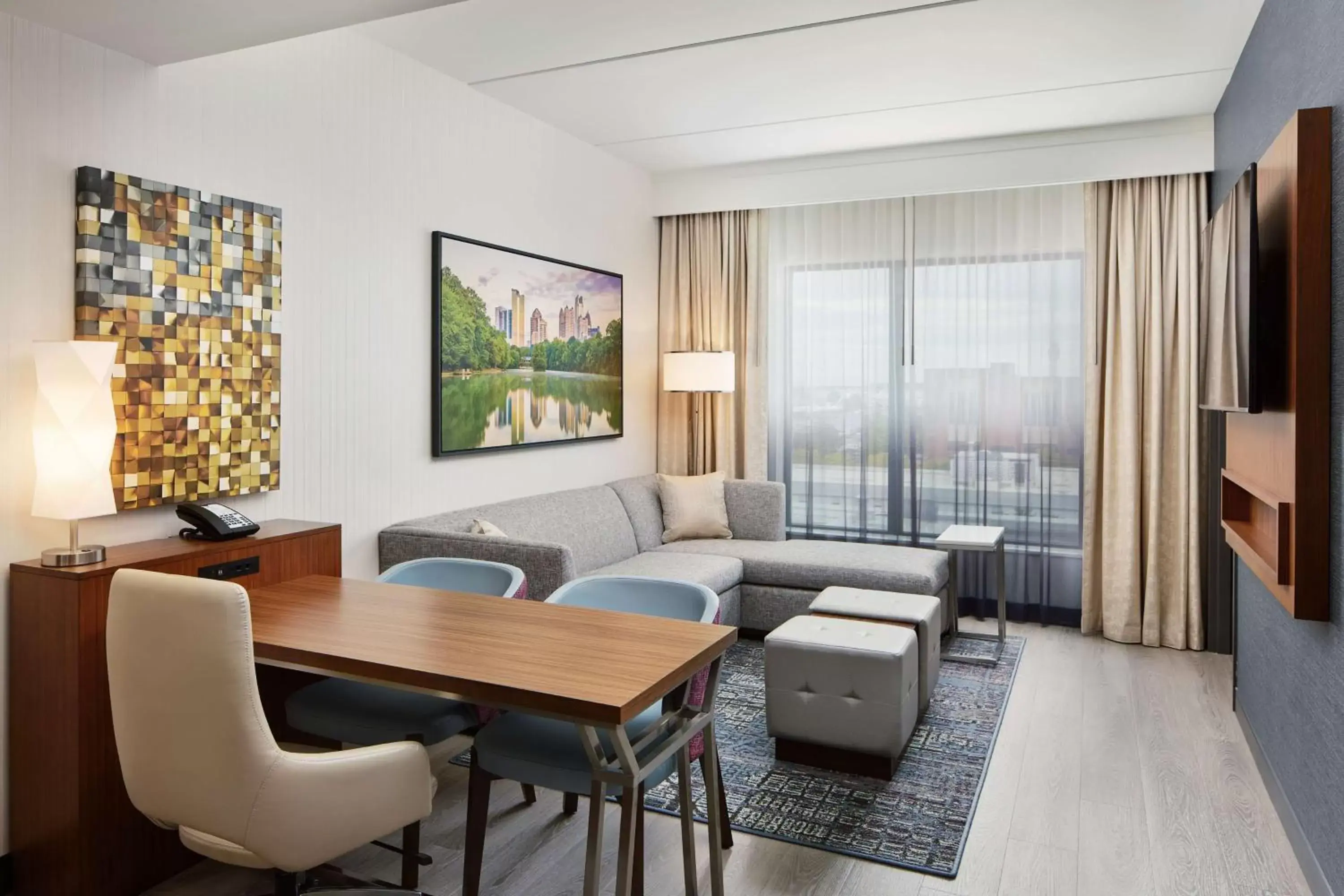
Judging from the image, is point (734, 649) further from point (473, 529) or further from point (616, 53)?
point (616, 53)

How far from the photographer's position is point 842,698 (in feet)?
10.4

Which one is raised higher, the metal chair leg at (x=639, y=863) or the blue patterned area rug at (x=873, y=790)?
the metal chair leg at (x=639, y=863)

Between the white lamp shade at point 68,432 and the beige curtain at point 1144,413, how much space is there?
4.61 metres

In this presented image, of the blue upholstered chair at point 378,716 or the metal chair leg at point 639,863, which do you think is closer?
the metal chair leg at point 639,863

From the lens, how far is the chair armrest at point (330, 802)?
1.73 meters

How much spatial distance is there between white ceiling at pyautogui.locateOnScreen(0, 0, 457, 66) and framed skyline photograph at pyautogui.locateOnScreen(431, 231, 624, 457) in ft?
4.94

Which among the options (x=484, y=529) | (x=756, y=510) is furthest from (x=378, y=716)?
(x=756, y=510)

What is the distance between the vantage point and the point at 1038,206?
517 centimetres

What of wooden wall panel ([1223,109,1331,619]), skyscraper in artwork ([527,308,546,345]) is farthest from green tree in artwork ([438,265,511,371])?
wooden wall panel ([1223,109,1331,619])

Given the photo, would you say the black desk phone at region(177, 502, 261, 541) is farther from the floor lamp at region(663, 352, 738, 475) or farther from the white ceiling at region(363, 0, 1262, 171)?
the floor lamp at region(663, 352, 738, 475)

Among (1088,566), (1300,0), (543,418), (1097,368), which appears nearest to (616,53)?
(543,418)

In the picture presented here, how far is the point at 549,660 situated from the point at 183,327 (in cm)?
169

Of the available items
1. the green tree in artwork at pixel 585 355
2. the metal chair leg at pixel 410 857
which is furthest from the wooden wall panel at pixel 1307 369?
the green tree in artwork at pixel 585 355

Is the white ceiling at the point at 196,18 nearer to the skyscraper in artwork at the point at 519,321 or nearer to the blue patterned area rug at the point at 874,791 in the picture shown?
the skyscraper in artwork at the point at 519,321
